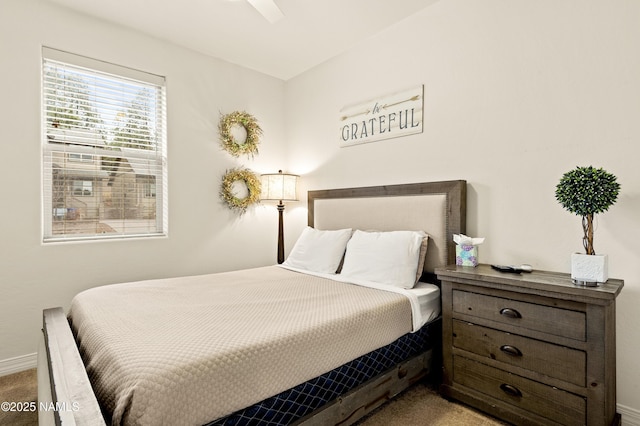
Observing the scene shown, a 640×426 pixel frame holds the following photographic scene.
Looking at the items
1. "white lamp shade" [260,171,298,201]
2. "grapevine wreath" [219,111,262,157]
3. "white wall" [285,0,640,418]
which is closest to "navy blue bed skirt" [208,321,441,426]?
"white wall" [285,0,640,418]

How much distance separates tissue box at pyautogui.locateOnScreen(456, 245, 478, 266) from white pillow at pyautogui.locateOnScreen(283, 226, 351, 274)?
91 centimetres

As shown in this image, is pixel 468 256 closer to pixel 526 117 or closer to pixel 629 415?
Answer: pixel 526 117

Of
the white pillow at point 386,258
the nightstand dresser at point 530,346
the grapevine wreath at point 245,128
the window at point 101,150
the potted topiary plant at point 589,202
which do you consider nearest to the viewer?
the nightstand dresser at point 530,346

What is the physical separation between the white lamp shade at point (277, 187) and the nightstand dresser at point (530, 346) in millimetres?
1926

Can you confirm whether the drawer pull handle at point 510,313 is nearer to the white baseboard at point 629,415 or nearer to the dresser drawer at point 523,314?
the dresser drawer at point 523,314

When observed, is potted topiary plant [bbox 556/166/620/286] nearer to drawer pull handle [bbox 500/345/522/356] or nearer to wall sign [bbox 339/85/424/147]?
drawer pull handle [bbox 500/345/522/356]

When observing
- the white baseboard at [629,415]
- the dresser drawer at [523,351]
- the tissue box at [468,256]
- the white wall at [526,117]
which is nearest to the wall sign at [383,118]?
the white wall at [526,117]

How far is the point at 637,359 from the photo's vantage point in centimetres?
173

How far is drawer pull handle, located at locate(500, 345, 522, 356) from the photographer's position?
172 cm

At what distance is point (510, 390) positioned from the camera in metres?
1.74

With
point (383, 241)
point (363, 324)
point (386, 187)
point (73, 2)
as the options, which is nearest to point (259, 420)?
point (363, 324)

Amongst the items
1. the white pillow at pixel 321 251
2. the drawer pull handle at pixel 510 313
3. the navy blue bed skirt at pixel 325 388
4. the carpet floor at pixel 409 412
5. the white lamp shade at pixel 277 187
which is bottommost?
the carpet floor at pixel 409 412

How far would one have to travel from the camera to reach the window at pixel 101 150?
2.54 metres

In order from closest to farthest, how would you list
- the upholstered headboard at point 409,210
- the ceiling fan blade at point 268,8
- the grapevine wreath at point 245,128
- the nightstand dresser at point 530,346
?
1. the nightstand dresser at point 530,346
2. the ceiling fan blade at point 268,8
3. the upholstered headboard at point 409,210
4. the grapevine wreath at point 245,128
